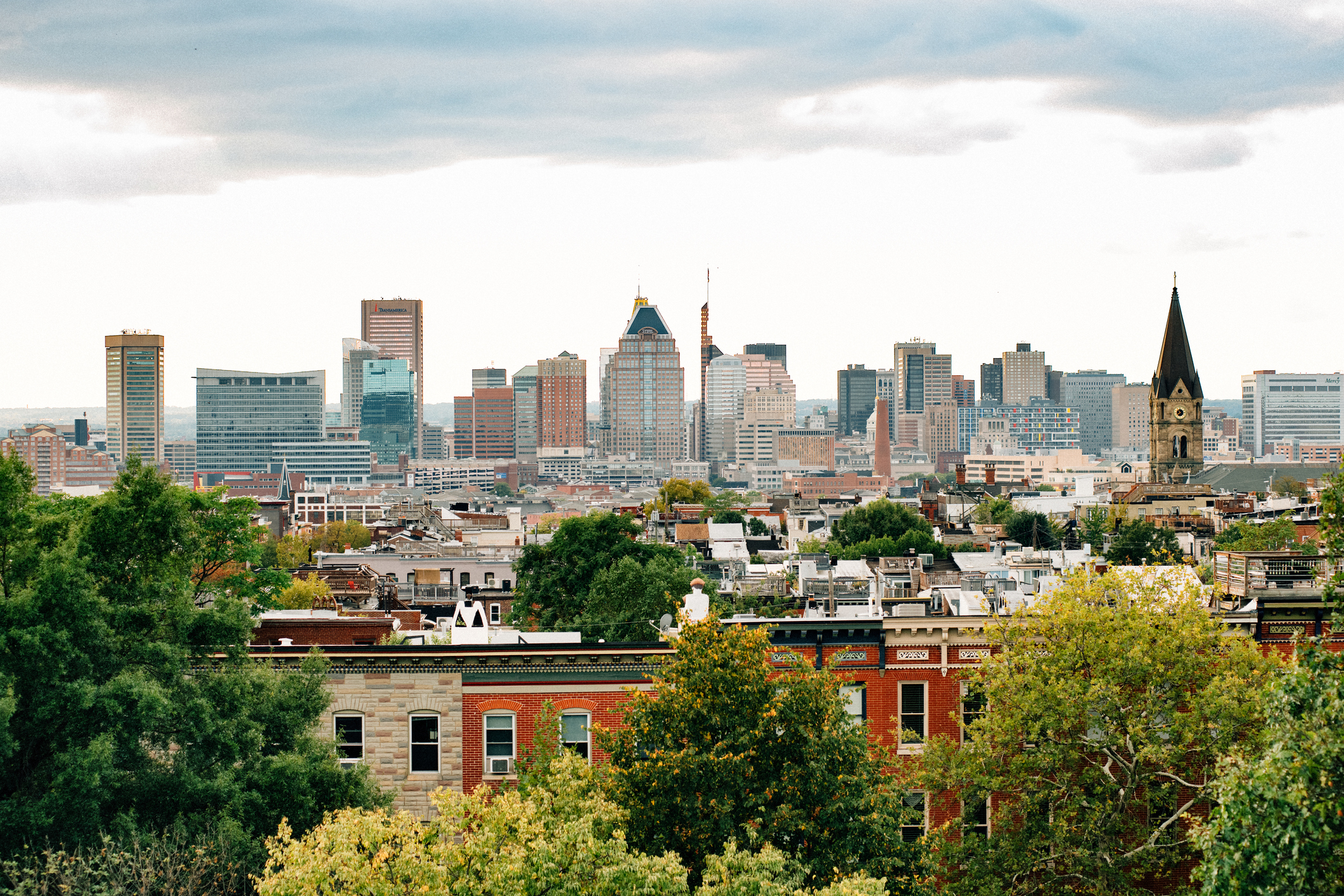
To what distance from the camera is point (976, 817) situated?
36.8 meters

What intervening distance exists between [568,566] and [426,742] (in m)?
42.8

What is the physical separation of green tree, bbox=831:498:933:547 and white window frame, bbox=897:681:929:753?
320 ft

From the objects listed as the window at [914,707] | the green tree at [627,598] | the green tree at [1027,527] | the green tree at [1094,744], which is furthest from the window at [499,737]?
the green tree at [1027,527]

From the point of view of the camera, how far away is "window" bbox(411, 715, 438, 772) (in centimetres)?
3709

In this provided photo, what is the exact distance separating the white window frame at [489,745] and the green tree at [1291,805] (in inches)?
785

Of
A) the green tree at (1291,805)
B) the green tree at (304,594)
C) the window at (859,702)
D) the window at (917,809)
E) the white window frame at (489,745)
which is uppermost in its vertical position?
the green tree at (1291,805)

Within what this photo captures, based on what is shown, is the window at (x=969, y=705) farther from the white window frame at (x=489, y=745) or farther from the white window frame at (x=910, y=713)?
the white window frame at (x=489, y=745)

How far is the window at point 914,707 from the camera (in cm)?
3769

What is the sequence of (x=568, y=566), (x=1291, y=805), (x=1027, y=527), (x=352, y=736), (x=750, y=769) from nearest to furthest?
(x=1291, y=805)
(x=750, y=769)
(x=352, y=736)
(x=568, y=566)
(x=1027, y=527)

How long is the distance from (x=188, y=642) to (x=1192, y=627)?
73.5 ft

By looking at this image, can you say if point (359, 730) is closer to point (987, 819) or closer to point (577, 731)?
point (577, 731)

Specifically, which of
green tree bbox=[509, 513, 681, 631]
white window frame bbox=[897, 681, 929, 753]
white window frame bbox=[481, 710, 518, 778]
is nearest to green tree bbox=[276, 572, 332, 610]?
green tree bbox=[509, 513, 681, 631]

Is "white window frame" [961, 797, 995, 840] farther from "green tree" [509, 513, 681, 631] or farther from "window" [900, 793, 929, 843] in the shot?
"green tree" [509, 513, 681, 631]

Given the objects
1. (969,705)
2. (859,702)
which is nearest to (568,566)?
(859,702)
